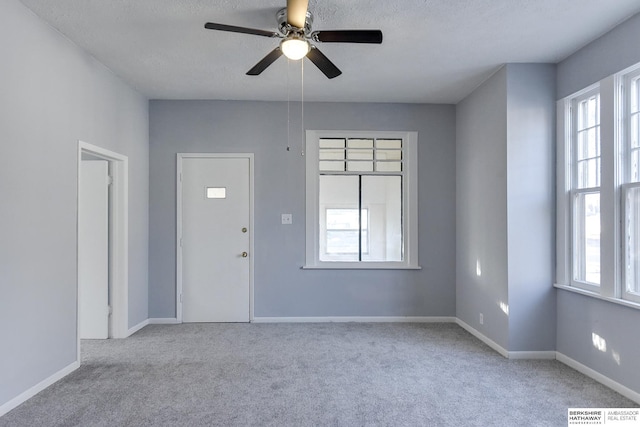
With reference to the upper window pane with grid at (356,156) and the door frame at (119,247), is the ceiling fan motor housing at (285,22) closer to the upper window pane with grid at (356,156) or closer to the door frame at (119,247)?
the upper window pane with grid at (356,156)

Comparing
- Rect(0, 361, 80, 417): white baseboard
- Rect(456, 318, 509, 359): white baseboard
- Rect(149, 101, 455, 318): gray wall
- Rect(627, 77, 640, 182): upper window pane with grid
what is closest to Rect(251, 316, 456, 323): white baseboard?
Rect(149, 101, 455, 318): gray wall

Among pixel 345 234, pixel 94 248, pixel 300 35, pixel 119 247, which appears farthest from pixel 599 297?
pixel 94 248

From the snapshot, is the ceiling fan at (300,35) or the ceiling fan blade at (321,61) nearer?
the ceiling fan at (300,35)

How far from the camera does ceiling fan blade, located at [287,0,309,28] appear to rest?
6.81ft

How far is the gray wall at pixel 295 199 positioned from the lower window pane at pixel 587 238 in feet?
5.31

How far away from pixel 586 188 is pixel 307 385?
110 inches

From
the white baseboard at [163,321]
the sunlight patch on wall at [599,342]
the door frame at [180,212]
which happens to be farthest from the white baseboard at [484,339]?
the white baseboard at [163,321]

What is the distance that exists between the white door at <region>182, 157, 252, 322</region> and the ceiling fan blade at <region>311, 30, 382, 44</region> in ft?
8.59

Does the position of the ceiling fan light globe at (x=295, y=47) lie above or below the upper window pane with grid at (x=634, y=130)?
above

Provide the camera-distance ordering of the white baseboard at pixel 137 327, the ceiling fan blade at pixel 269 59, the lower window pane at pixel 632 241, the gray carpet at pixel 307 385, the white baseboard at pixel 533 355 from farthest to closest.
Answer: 1. the white baseboard at pixel 137 327
2. the white baseboard at pixel 533 355
3. the lower window pane at pixel 632 241
4. the ceiling fan blade at pixel 269 59
5. the gray carpet at pixel 307 385

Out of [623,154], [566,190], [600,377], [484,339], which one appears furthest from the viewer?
[484,339]

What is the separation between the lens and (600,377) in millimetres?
3018

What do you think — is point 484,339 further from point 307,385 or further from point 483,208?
point 307,385

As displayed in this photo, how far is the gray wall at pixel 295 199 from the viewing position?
480cm
